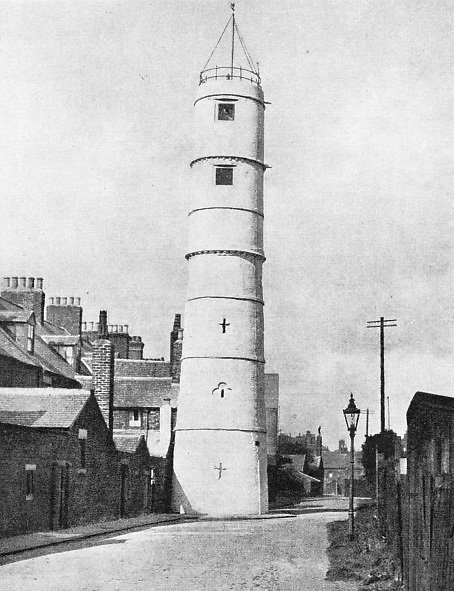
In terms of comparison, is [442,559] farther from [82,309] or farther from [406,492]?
[82,309]

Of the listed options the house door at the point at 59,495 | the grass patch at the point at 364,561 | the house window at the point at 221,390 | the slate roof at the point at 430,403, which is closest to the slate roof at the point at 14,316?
the house window at the point at 221,390

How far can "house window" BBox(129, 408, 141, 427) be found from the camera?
4722 centimetres

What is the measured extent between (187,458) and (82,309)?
584 inches

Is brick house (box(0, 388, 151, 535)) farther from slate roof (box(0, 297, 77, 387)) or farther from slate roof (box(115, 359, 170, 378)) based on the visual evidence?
slate roof (box(115, 359, 170, 378))

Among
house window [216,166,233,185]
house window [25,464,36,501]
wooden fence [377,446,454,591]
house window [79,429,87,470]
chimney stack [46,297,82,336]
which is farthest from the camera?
chimney stack [46,297,82,336]

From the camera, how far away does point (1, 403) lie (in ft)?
97.2

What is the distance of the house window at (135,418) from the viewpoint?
155 feet

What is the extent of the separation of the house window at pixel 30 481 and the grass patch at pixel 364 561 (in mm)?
8152

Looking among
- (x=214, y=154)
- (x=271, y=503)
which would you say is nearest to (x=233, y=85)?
(x=214, y=154)

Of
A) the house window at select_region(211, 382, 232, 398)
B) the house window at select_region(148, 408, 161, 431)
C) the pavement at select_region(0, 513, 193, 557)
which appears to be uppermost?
the house window at select_region(211, 382, 232, 398)

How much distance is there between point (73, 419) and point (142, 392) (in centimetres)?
1932

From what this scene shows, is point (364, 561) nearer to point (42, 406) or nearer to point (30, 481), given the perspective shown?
point (30, 481)

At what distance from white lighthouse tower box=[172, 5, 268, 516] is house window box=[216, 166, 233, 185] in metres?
0.04

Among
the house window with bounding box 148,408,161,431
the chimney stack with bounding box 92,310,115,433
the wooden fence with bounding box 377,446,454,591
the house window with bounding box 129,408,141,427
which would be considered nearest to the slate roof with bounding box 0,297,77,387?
the chimney stack with bounding box 92,310,115,433
